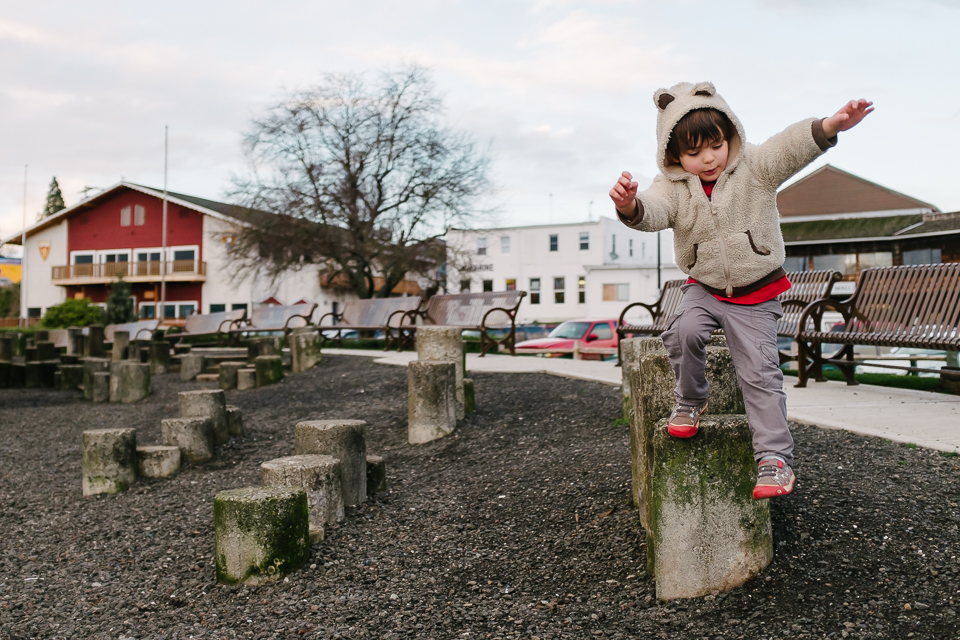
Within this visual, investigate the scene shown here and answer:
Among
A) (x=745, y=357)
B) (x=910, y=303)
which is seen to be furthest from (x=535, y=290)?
(x=745, y=357)

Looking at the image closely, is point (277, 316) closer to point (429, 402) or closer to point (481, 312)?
point (481, 312)

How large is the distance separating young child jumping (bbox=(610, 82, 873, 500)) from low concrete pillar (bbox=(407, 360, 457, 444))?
3557 millimetres

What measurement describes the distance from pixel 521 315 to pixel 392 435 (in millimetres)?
43786

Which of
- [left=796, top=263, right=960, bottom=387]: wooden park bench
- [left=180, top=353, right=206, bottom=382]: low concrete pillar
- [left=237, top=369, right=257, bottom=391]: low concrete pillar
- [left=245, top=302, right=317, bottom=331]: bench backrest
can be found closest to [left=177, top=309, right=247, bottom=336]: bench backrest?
[left=245, top=302, right=317, bottom=331]: bench backrest

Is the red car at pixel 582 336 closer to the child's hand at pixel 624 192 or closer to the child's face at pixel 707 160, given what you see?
the child's face at pixel 707 160

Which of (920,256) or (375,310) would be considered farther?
(920,256)

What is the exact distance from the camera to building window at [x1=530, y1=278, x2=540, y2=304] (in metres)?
52.9

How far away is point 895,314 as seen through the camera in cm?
712

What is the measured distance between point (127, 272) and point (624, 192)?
42.9m

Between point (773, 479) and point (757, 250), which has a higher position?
point (757, 250)

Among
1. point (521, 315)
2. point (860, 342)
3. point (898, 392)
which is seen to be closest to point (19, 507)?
point (860, 342)

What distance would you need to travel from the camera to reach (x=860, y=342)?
675 cm

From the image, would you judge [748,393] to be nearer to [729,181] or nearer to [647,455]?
[647,455]

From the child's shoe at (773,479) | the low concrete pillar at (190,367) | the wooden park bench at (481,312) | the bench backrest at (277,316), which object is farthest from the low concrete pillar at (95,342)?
the child's shoe at (773,479)
